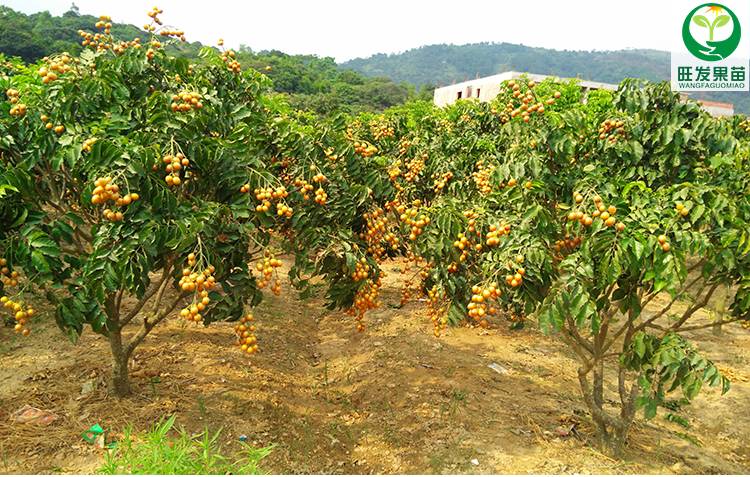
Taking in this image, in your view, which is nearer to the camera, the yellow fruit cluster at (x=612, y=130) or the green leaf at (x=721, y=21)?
the yellow fruit cluster at (x=612, y=130)

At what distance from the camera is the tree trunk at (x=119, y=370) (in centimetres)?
516

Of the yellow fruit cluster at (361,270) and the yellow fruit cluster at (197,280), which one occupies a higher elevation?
the yellow fruit cluster at (197,280)

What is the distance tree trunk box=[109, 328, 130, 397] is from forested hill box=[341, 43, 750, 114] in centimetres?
15064

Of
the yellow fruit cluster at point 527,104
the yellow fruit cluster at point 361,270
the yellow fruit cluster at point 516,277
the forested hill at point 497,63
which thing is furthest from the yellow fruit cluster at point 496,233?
the forested hill at point 497,63

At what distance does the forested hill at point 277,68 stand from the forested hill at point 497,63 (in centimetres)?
8637

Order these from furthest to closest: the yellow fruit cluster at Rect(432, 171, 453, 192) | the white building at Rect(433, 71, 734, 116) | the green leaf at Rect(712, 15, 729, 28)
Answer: the white building at Rect(433, 71, 734, 116) → the green leaf at Rect(712, 15, 729, 28) → the yellow fruit cluster at Rect(432, 171, 453, 192)

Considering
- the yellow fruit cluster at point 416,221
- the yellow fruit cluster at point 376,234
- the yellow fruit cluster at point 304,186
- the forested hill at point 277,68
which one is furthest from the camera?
the forested hill at point 277,68

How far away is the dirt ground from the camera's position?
492 centimetres

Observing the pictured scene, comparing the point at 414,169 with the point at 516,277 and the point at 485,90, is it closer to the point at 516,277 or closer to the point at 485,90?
the point at 516,277

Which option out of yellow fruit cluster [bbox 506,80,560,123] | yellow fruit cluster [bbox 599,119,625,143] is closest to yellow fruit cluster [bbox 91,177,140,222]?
yellow fruit cluster [bbox 506,80,560,123]

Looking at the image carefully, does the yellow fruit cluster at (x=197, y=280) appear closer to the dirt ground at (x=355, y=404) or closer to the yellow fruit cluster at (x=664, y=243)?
the dirt ground at (x=355, y=404)

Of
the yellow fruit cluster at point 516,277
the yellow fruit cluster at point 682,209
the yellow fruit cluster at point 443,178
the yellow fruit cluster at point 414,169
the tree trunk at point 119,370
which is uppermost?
the yellow fruit cluster at point 414,169

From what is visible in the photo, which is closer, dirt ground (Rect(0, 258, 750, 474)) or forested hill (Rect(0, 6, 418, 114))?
dirt ground (Rect(0, 258, 750, 474))

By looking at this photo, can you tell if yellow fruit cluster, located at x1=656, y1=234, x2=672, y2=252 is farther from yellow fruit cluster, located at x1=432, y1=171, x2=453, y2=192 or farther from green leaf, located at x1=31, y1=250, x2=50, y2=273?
green leaf, located at x1=31, y1=250, x2=50, y2=273
